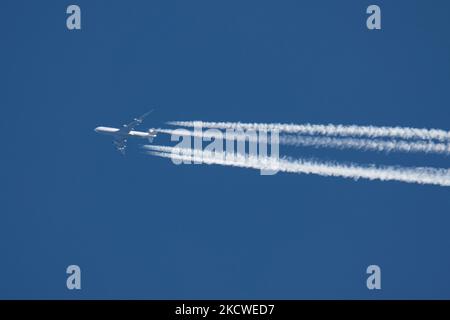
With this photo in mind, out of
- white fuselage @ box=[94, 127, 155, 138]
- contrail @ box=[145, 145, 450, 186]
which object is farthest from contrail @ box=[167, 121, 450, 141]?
white fuselage @ box=[94, 127, 155, 138]

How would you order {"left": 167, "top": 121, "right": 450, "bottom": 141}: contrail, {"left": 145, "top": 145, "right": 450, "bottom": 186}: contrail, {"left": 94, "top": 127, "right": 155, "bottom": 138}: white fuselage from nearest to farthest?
1. {"left": 145, "top": 145, "right": 450, "bottom": 186}: contrail
2. {"left": 167, "top": 121, "right": 450, "bottom": 141}: contrail
3. {"left": 94, "top": 127, "right": 155, "bottom": 138}: white fuselage

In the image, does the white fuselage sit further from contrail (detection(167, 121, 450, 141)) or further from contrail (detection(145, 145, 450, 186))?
contrail (detection(167, 121, 450, 141))

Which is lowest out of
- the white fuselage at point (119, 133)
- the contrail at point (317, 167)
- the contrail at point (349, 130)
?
the contrail at point (317, 167)

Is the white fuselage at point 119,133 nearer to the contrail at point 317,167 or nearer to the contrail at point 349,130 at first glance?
the contrail at point 317,167

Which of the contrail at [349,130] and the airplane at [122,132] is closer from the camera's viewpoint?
the contrail at [349,130]

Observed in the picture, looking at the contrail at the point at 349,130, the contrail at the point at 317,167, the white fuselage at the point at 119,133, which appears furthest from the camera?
the white fuselage at the point at 119,133

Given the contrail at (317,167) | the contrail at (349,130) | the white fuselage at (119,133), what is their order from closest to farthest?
the contrail at (317,167) < the contrail at (349,130) < the white fuselage at (119,133)

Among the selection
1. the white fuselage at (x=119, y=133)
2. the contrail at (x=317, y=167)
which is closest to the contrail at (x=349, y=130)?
the contrail at (x=317, y=167)
